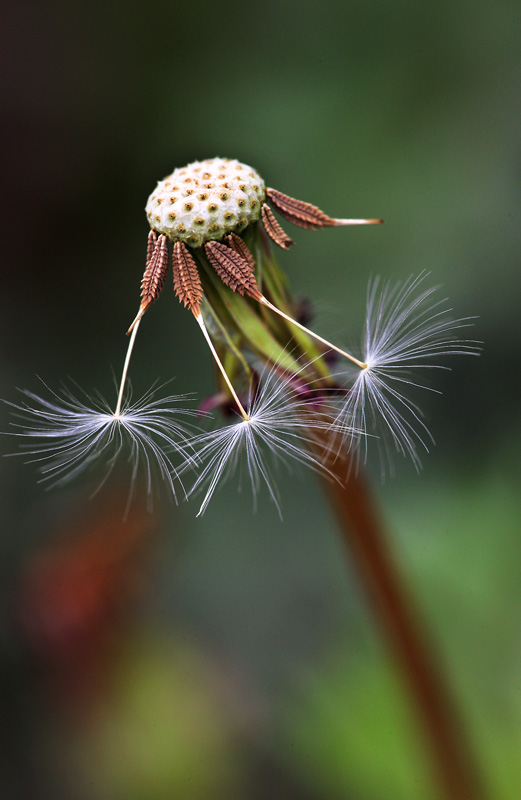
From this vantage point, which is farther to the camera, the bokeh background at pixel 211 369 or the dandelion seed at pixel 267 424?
the bokeh background at pixel 211 369

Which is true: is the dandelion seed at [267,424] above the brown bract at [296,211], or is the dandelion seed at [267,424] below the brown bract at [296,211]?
below

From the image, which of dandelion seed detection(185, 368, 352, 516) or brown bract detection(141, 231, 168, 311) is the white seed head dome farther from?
dandelion seed detection(185, 368, 352, 516)

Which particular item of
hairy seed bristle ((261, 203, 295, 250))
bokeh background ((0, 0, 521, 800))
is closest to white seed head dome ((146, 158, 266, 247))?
hairy seed bristle ((261, 203, 295, 250))

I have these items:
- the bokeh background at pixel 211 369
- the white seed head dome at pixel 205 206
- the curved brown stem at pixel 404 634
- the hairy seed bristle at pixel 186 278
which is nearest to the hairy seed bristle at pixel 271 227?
the white seed head dome at pixel 205 206

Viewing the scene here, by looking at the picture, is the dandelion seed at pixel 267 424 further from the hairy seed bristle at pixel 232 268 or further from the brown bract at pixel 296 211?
the brown bract at pixel 296 211

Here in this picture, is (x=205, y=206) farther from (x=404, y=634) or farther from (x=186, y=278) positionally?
(x=404, y=634)

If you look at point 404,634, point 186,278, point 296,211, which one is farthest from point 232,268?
point 404,634

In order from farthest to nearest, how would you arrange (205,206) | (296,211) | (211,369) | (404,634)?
(211,369) → (404,634) → (296,211) → (205,206)
